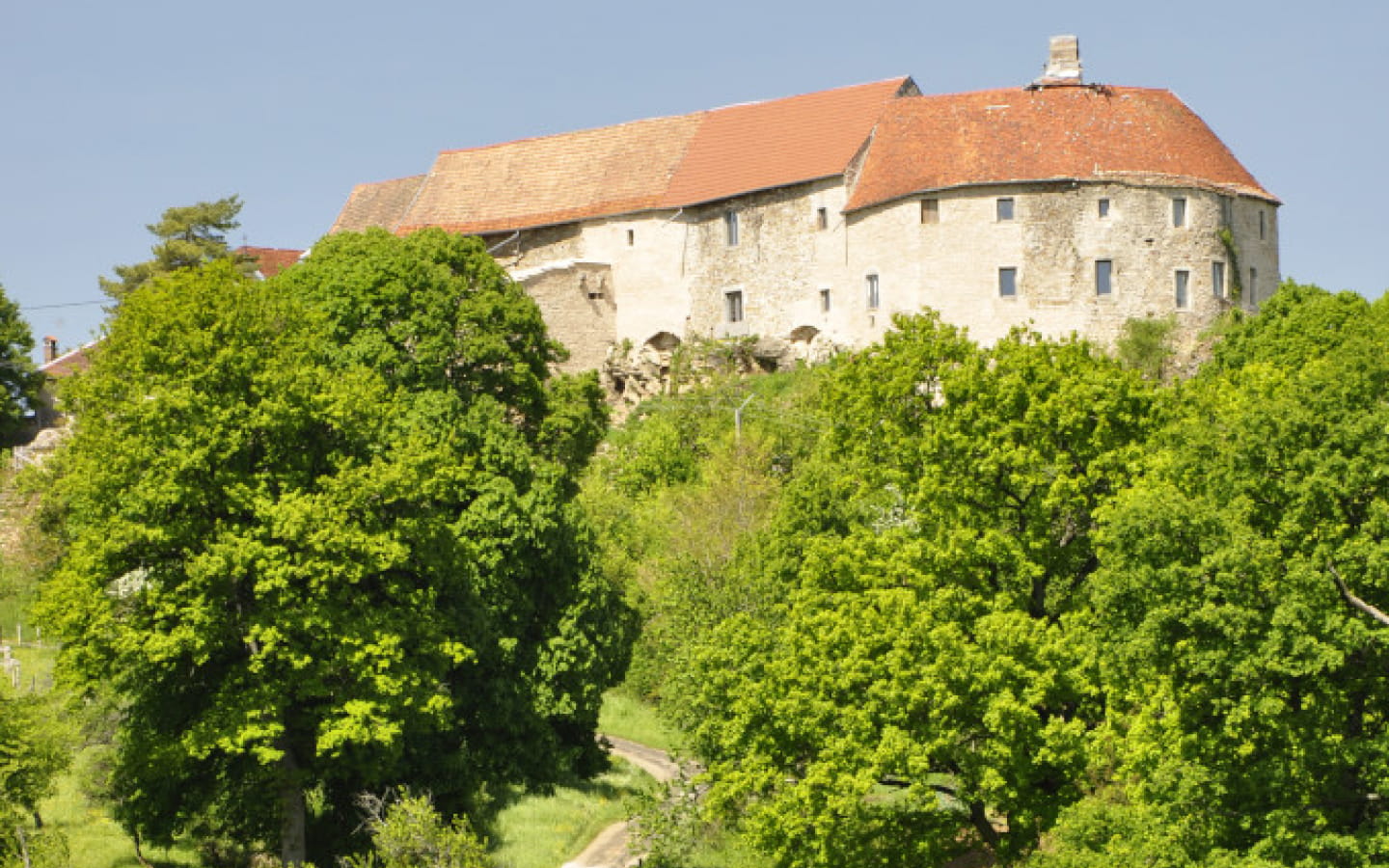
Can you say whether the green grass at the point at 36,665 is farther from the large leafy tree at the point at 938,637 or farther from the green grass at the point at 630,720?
the large leafy tree at the point at 938,637

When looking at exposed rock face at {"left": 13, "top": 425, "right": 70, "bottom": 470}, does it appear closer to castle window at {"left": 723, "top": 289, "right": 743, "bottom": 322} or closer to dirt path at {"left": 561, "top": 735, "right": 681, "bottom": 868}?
castle window at {"left": 723, "top": 289, "right": 743, "bottom": 322}

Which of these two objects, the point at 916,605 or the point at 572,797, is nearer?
the point at 916,605

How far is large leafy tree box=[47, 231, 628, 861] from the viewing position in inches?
1344

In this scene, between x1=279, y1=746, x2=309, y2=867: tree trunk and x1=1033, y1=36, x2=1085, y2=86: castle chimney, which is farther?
x1=1033, y1=36, x2=1085, y2=86: castle chimney

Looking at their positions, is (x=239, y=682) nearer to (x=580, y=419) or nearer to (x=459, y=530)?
(x=459, y=530)

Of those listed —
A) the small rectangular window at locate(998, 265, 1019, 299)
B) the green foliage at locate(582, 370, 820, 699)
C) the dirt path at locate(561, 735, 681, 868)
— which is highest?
the small rectangular window at locate(998, 265, 1019, 299)

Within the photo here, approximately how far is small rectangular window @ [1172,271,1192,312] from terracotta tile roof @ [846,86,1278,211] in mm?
3019

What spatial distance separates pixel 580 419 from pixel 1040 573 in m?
18.7

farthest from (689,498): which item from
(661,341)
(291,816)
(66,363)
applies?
(66,363)

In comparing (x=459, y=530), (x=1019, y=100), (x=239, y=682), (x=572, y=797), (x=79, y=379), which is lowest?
(x=572, y=797)

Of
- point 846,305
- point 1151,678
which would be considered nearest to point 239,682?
point 1151,678

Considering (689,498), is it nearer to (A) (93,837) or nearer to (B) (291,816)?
(B) (291,816)

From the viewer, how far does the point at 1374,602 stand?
2427 centimetres

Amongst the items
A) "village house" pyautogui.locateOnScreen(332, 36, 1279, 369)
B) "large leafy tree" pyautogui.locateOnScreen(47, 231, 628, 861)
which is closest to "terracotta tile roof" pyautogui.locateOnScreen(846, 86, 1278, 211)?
"village house" pyautogui.locateOnScreen(332, 36, 1279, 369)
